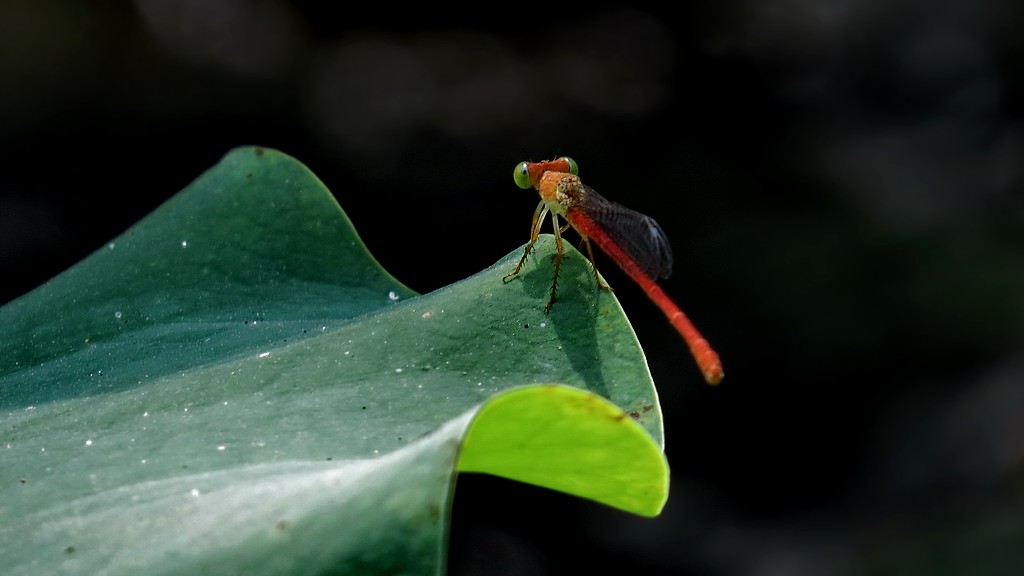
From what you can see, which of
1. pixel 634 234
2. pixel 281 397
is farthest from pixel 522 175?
pixel 281 397

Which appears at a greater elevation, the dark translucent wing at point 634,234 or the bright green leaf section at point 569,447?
the bright green leaf section at point 569,447

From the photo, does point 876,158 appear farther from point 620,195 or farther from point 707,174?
point 620,195

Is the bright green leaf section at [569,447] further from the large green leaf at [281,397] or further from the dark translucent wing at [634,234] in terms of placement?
the dark translucent wing at [634,234]

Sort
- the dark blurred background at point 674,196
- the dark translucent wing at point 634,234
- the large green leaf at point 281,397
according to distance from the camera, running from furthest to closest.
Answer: the dark blurred background at point 674,196 → the dark translucent wing at point 634,234 → the large green leaf at point 281,397

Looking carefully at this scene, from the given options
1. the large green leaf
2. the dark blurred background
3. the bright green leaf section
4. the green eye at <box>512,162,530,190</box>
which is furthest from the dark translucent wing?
the dark blurred background

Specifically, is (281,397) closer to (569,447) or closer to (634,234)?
(569,447)

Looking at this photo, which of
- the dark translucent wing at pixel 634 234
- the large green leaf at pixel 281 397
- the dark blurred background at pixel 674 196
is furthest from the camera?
the dark blurred background at pixel 674 196

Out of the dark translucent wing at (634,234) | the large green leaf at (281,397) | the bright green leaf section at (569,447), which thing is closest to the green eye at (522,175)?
the dark translucent wing at (634,234)
